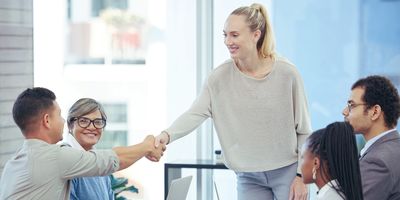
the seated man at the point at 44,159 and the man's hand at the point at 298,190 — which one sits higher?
the seated man at the point at 44,159

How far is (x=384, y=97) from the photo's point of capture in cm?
313

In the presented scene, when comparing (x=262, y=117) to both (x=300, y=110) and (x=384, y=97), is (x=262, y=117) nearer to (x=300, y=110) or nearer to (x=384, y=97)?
(x=300, y=110)

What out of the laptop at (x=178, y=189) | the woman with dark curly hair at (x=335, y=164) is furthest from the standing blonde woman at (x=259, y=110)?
the woman with dark curly hair at (x=335, y=164)

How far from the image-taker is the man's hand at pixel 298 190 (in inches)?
132

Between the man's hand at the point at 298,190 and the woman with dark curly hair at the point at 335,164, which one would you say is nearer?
the woman with dark curly hair at the point at 335,164

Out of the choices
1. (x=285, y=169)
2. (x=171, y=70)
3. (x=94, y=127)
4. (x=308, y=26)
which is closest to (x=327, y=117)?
(x=308, y=26)

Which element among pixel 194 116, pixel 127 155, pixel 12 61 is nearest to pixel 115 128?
pixel 12 61

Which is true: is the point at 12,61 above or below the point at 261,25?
below

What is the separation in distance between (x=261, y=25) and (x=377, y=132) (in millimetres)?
713

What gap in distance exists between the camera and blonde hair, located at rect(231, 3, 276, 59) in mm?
3426

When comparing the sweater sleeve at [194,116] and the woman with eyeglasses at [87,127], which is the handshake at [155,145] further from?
the woman with eyeglasses at [87,127]

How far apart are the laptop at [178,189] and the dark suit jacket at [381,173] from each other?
0.75 meters

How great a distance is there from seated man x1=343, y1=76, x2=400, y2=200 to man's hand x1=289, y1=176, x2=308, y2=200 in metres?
0.34

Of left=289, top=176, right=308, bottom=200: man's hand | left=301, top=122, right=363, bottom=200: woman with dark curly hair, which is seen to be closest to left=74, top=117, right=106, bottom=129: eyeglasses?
left=289, top=176, right=308, bottom=200: man's hand
